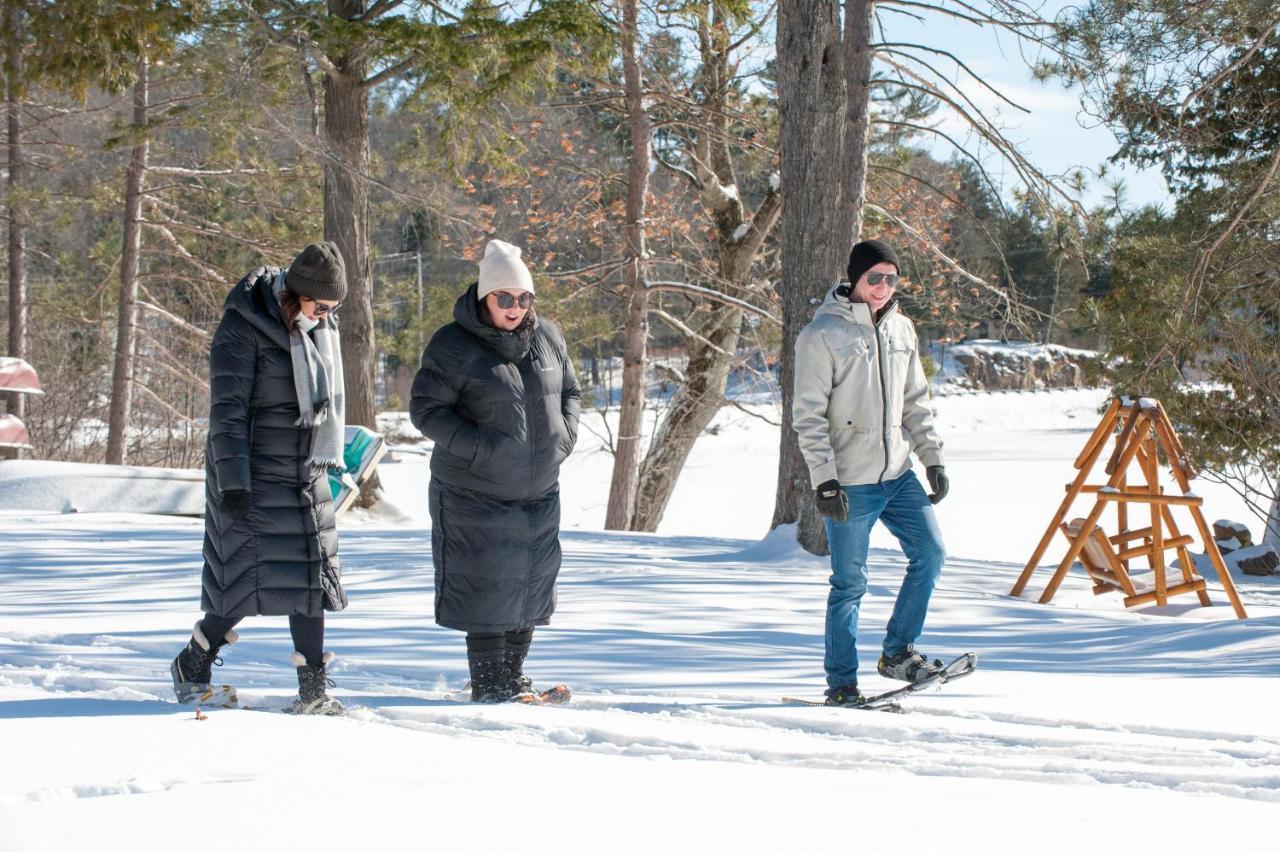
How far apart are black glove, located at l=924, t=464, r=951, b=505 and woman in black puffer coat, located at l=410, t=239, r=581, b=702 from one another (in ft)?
4.76

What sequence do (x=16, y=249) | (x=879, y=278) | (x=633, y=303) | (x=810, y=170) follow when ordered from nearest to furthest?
(x=879, y=278)
(x=810, y=170)
(x=633, y=303)
(x=16, y=249)

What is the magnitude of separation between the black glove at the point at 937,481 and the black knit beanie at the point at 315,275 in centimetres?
231

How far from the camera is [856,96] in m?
9.73

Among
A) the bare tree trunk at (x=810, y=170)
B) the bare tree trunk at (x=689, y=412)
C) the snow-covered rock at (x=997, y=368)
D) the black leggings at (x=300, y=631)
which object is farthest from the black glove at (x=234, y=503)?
the snow-covered rock at (x=997, y=368)

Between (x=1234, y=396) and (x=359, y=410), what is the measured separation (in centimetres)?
912

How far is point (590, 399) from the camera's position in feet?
64.0

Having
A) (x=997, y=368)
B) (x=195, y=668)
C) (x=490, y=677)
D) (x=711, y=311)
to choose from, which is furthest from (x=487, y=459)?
(x=997, y=368)

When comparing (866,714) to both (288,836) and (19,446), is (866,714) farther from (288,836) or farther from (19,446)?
(19,446)

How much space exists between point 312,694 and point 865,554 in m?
2.05

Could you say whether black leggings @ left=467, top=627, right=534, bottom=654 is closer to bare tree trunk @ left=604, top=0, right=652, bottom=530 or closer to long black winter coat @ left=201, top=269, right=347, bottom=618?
long black winter coat @ left=201, top=269, right=347, bottom=618

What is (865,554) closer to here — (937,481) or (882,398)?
(937,481)

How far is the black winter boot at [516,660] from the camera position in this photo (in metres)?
4.61

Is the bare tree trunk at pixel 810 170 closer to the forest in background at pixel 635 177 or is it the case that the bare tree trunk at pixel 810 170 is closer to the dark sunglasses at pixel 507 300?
the forest in background at pixel 635 177

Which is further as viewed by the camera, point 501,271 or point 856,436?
point 856,436
